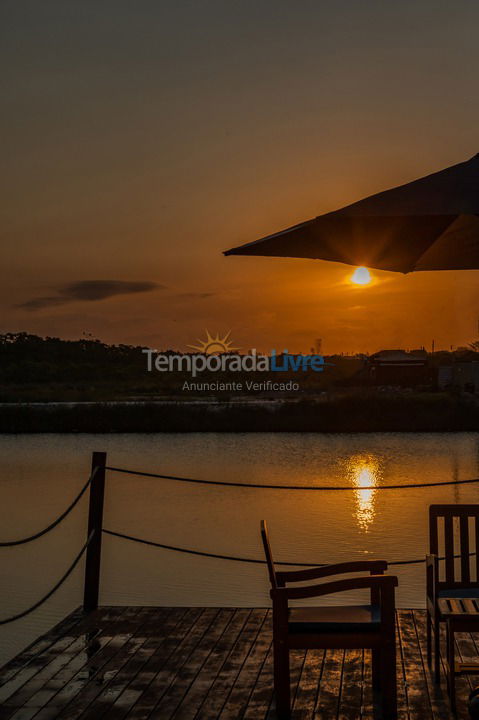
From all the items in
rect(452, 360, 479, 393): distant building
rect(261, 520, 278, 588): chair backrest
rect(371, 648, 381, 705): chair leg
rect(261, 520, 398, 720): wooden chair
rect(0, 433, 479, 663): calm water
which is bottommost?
rect(0, 433, 479, 663): calm water

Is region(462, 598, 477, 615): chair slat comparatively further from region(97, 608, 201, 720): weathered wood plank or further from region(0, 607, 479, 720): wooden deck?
region(97, 608, 201, 720): weathered wood plank

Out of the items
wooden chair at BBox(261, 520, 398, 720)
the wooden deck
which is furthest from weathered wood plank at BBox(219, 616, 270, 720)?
wooden chair at BBox(261, 520, 398, 720)

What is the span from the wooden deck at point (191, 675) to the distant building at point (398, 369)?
161 ft

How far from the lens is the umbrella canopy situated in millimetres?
4227

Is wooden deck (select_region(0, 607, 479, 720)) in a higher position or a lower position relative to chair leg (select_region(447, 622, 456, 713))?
lower

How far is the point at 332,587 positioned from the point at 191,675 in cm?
103

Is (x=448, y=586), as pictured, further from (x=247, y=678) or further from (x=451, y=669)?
(x=247, y=678)

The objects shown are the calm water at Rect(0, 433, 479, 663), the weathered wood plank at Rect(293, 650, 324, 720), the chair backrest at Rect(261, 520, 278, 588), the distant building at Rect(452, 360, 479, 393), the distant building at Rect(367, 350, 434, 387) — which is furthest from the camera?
the distant building at Rect(367, 350, 434, 387)

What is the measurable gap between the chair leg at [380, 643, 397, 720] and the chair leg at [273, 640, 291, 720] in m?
0.40

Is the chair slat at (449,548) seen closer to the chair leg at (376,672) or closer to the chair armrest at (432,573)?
the chair armrest at (432,573)

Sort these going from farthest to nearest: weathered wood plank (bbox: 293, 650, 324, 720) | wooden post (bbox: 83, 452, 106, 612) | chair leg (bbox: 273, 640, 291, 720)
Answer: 1. wooden post (bbox: 83, 452, 106, 612)
2. weathered wood plank (bbox: 293, 650, 324, 720)
3. chair leg (bbox: 273, 640, 291, 720)

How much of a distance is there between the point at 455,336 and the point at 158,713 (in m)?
34.5

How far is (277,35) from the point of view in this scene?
46.3 ft

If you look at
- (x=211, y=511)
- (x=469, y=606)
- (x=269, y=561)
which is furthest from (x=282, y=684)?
(x=211, y=511)
